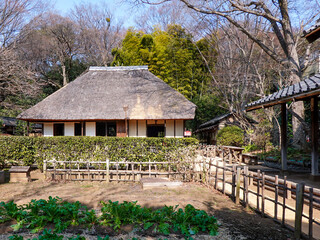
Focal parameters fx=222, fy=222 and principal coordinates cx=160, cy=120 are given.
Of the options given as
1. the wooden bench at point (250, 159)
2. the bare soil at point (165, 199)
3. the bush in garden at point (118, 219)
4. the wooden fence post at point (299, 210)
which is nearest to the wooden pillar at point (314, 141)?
the bare soil at point (165, 199)

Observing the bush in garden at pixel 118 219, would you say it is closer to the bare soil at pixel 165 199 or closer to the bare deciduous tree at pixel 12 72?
the bare soil at pixel 165 199

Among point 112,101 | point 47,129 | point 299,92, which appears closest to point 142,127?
point 112,101

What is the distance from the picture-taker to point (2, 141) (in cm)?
1042

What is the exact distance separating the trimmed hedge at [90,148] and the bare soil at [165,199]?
1514mm

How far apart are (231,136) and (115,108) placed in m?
8.97

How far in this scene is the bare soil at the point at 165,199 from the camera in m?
3.99

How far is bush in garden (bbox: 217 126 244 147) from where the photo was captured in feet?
55.6

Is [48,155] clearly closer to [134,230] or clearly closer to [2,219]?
[2,219]

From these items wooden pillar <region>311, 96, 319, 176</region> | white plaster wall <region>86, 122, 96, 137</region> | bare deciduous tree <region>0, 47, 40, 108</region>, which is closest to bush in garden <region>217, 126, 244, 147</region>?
white plaster wall <region>86, 122, 96, 137</region>

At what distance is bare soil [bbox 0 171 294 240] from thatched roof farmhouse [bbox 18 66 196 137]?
20.0 feet

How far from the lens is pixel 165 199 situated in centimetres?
577

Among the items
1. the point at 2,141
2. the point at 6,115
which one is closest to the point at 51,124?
the point at 2,141

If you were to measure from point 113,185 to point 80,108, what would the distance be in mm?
8229

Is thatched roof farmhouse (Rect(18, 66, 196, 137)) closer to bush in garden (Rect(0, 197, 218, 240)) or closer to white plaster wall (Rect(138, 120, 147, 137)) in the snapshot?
white plaster wall (Rect(138, 120, 147, 137))
